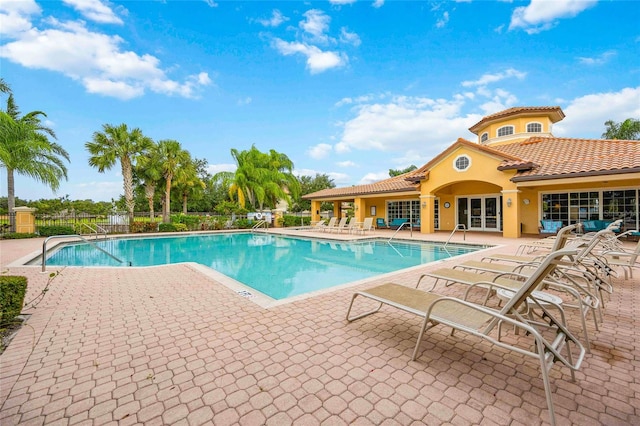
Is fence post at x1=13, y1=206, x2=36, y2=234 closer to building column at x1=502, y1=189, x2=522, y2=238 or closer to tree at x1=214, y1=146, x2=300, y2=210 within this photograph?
tree at x1=214, y1=146, x2=300, y2=210

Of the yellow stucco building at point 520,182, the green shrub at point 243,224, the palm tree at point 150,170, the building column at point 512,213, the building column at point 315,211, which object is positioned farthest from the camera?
the building column at point 315,211

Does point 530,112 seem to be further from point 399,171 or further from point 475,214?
point 399,171

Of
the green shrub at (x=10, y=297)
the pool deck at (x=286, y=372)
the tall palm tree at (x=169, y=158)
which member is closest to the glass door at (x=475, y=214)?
the pool deck at (x=286, y=372)

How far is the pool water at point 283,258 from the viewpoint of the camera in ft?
25.0

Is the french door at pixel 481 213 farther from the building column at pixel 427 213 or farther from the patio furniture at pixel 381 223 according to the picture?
the patio furniture at pixel 381 223

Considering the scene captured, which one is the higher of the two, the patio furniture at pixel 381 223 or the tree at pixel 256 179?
the tree at pixel 256 179

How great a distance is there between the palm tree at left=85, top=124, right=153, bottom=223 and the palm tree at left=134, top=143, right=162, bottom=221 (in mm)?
509

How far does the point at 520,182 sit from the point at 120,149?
2385 centimetres

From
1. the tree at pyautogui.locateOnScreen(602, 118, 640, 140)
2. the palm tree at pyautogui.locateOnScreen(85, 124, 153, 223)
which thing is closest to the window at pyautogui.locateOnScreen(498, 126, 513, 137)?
the tree at pyautogui.locateOnScreen(602, 118, 640, 140)

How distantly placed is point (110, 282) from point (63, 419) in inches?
185

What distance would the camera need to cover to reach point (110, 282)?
5891 millimetres

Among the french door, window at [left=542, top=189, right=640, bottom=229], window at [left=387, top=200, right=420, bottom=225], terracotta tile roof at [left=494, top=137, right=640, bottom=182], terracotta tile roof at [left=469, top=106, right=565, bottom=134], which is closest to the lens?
terracotta tile roof at [left=494, top=137, right=640, bottom=182]

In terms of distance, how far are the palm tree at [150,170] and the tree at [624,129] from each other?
41162mm

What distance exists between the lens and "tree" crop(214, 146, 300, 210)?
2539 cm
